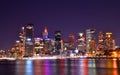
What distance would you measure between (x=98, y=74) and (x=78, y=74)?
4339 millimetres

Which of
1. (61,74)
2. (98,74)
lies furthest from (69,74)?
(98,74)

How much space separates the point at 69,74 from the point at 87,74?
12.9ft

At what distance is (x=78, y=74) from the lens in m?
63.9

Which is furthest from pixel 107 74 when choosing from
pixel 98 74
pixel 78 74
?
pixel 78 74

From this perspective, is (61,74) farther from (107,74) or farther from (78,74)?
(107,74)

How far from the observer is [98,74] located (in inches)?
2418

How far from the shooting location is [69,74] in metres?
64.4

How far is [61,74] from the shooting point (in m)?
64.5

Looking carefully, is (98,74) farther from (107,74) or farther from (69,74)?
→ (69,74)

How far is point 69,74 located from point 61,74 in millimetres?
1545

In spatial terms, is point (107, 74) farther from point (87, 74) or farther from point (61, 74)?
point (61, 74)

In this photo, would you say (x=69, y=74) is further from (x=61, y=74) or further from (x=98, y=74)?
(x=98, y=74)

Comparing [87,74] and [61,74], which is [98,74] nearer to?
[87,74]
